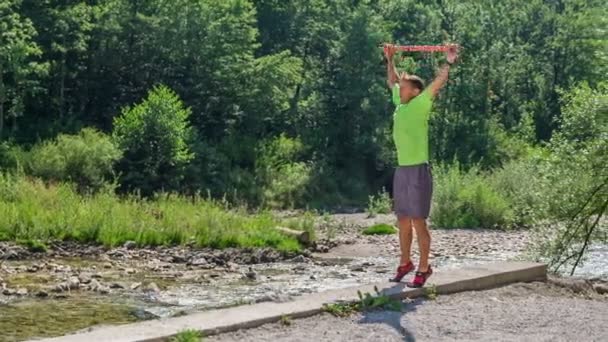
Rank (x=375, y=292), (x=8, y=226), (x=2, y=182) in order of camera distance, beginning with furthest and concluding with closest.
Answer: (x=2, y=182) → (x=8, y=226) → (x=375, y=292)

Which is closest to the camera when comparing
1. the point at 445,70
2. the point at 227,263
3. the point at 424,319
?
the point at 424,319

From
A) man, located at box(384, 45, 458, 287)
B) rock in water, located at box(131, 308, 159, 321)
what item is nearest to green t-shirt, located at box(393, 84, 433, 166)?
man, located at box(384, 45, 458, 287)

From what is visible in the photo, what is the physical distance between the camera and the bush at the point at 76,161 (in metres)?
37.2

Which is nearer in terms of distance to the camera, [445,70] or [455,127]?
[445,70]

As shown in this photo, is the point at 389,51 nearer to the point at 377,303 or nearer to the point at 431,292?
the point at 431,292

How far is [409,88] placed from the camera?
10.5 metres

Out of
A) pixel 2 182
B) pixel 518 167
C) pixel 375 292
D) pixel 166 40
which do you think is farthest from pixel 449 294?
pixel 166 40

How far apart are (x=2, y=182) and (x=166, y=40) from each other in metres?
20.9

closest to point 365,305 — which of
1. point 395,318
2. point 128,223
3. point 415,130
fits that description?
point 395,318

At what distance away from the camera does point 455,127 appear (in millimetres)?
57719

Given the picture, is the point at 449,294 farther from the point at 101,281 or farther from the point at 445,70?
the point at 101,281

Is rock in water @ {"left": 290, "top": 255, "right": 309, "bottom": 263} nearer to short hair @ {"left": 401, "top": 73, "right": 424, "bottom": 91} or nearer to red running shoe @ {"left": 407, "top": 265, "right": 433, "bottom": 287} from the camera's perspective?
red running shoe @ {"left": 407, "top": 265, "right": 433, "bottom": 287}

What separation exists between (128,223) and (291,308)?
52.4 ft

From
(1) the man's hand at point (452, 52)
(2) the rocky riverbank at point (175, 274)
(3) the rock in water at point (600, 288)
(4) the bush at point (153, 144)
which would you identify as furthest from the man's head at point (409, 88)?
(4) the bush at point (153, 144)
